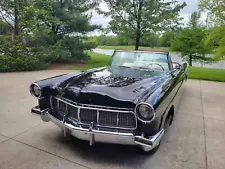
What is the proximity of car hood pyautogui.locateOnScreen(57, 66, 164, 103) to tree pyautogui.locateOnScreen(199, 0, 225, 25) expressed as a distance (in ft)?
21.7

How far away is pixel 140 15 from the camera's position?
12.8m

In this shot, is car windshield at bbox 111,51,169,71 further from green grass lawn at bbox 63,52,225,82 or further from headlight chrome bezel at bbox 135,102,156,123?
green grass lawn at bbox 63,52,225,82

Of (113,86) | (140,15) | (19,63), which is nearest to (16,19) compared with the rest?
(19,63)

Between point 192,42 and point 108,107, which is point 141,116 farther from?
point 192,42

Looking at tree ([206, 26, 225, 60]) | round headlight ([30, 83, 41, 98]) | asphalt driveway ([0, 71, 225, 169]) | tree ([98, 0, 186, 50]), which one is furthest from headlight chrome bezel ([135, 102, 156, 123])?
tree ([98, 0, 186, 50])

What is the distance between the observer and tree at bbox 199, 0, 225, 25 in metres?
7.70

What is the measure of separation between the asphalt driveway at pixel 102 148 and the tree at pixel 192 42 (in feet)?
57.4

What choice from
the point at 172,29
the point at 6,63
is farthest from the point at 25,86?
the point at 172,29

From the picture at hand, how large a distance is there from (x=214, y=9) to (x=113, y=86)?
7.55 metres

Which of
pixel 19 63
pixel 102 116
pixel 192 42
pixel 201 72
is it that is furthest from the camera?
pixel 192 42

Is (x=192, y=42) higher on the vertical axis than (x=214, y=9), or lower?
lower

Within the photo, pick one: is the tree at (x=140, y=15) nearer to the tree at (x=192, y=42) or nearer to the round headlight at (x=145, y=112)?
the tree at (x=192, y=42)

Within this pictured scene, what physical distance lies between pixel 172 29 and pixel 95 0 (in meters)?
5.73

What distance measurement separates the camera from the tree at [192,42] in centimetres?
1948
